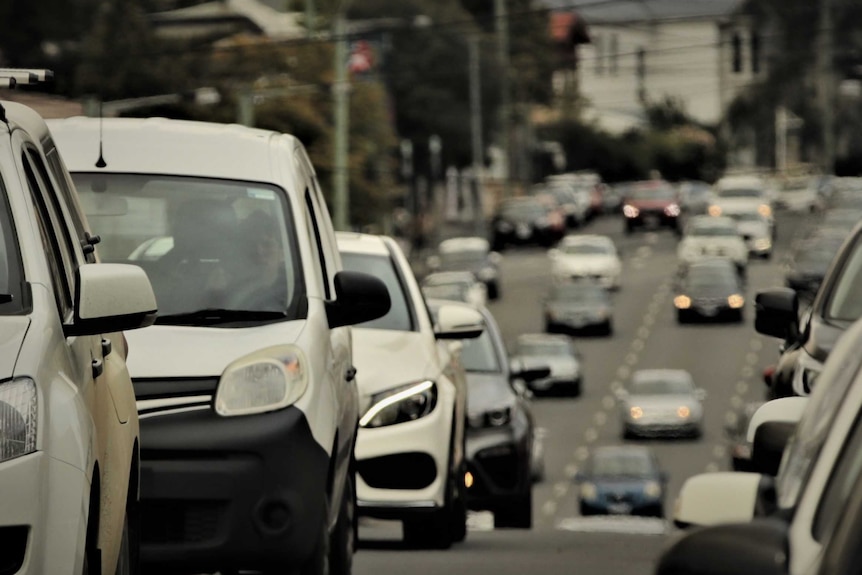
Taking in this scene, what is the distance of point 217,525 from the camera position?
25.0ft

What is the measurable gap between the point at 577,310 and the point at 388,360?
58.3 m

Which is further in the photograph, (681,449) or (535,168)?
(535,168)

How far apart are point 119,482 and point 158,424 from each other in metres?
1.44

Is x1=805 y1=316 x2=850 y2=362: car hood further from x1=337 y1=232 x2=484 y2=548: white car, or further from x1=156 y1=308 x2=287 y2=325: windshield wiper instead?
x1=156 y1=308 x2=287 y2=325: windshield wiper

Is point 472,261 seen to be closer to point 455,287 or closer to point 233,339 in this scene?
point 455,287

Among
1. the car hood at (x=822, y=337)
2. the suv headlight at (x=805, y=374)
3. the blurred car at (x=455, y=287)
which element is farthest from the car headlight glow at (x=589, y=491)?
the suv headlight at (x=805, y=374)

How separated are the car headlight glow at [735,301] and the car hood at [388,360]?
57181 mm

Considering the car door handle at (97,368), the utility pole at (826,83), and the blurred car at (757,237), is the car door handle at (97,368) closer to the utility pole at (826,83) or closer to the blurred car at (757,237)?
the blurred car at (757,237)

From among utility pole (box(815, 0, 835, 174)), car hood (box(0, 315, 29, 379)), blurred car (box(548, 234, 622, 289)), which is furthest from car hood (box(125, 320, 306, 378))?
utility pole (box(815, 0, 835, 174))

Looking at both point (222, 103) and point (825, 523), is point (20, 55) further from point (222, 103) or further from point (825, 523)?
point (825, 523)

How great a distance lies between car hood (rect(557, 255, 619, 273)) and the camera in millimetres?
75625

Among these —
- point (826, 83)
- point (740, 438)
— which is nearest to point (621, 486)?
point (740, 438)

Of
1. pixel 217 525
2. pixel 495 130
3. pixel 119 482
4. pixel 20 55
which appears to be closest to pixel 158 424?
pixel 217 525

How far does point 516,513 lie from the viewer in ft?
50.7
